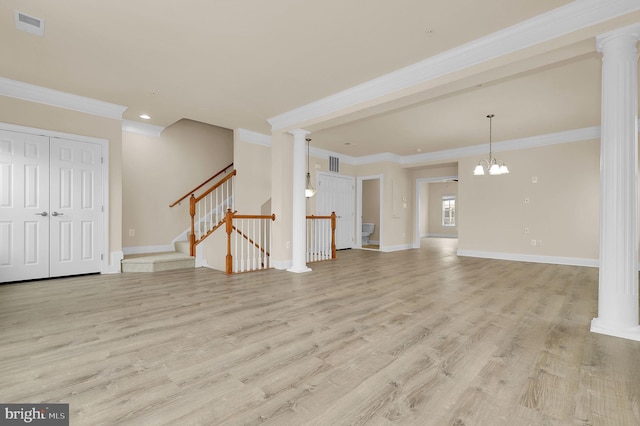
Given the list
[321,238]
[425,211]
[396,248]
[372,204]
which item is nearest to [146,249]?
[321,238]

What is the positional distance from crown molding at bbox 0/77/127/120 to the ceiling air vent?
1.80 meters

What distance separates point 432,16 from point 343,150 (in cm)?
585

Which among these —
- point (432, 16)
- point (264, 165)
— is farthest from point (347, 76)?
point (264, 165)

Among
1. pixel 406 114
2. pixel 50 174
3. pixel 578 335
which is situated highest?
pixel 406 114

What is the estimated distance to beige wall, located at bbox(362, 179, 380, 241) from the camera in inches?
473

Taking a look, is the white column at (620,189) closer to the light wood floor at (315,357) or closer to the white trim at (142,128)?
the light wood floor at (315,357)

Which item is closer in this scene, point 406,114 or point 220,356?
point 220,356

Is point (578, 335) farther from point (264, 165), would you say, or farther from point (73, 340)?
point (264, 165)

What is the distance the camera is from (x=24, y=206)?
4473 mm

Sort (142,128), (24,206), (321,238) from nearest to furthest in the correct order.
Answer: (24,206) < (142,128) < (321,238)

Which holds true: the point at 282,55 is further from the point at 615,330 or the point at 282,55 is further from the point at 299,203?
the point at 615,330

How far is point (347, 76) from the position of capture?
4.08m

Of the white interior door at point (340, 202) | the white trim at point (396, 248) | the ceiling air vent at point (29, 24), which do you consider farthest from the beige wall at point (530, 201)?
the ceiling air vent at point (29, 24)

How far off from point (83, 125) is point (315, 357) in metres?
5.44
